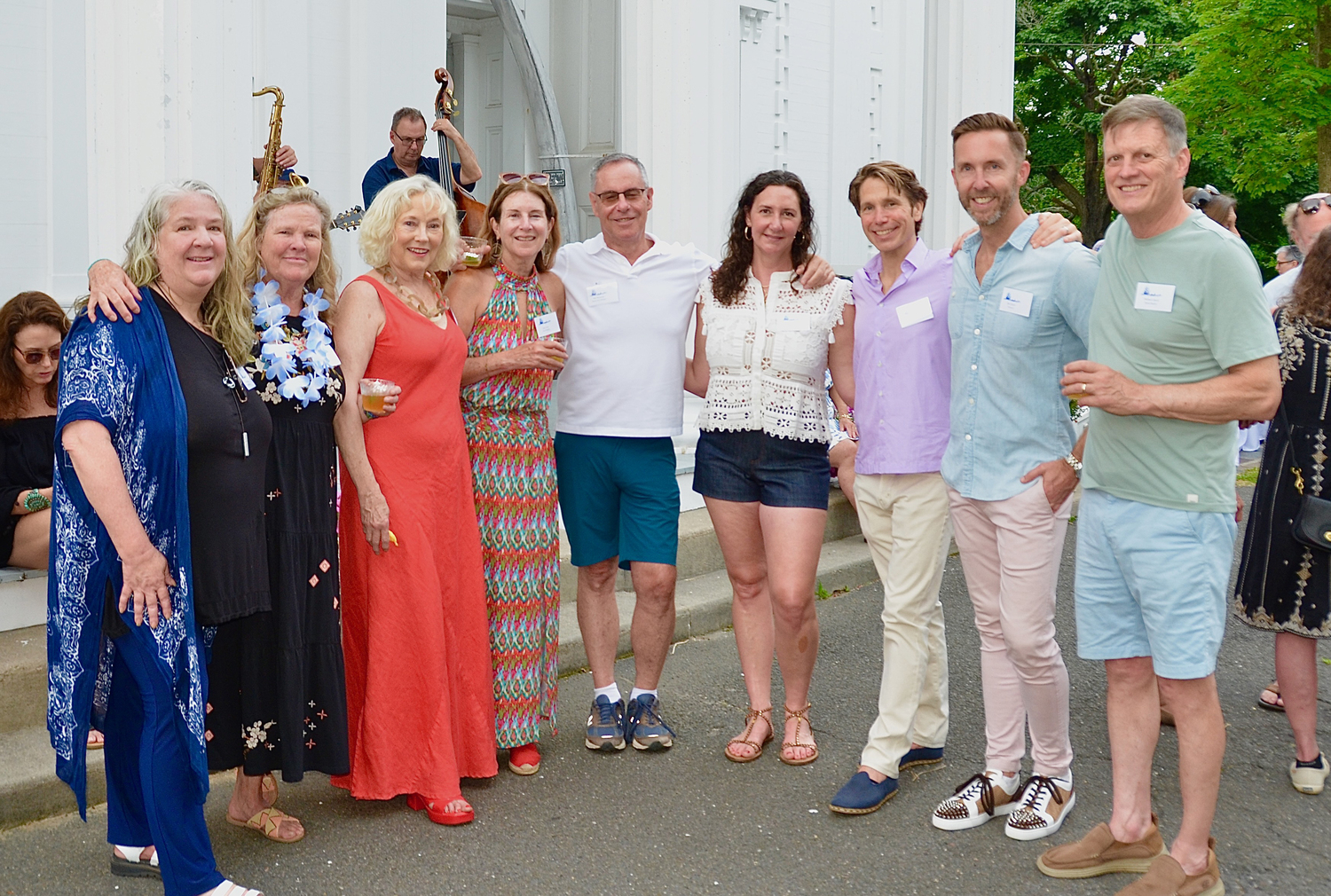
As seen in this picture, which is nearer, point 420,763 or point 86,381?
point 86,381

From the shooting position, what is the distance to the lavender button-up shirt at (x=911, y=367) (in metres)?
4.07

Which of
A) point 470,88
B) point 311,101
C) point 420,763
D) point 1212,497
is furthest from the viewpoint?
point 470,88

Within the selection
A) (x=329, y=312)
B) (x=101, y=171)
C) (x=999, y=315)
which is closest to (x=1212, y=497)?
(x=999, y=315)

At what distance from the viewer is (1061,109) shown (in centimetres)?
3002

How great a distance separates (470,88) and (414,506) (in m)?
5.90

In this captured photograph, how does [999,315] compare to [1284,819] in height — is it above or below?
above

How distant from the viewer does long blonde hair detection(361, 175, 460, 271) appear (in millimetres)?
4047

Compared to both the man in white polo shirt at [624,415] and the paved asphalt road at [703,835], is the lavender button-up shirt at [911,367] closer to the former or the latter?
the man in white polo shirt at [624,415]

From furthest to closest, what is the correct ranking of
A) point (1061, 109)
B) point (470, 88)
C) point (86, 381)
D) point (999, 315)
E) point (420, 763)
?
point (1061, 109) → point (470, 88) → point (420, 763) → point (999, 315) → point (86, 381)

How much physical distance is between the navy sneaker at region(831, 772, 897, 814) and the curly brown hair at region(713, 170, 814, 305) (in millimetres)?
1704

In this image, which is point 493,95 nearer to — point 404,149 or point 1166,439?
point 404,149

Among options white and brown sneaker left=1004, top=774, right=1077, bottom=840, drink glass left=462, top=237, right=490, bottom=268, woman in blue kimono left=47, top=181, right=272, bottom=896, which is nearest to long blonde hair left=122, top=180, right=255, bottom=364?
woman in blue kimono left=47, top=181, right=272, bottom=896

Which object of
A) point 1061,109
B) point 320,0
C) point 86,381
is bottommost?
point 86,381

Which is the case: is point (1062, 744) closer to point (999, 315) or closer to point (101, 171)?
point (999, 315)
